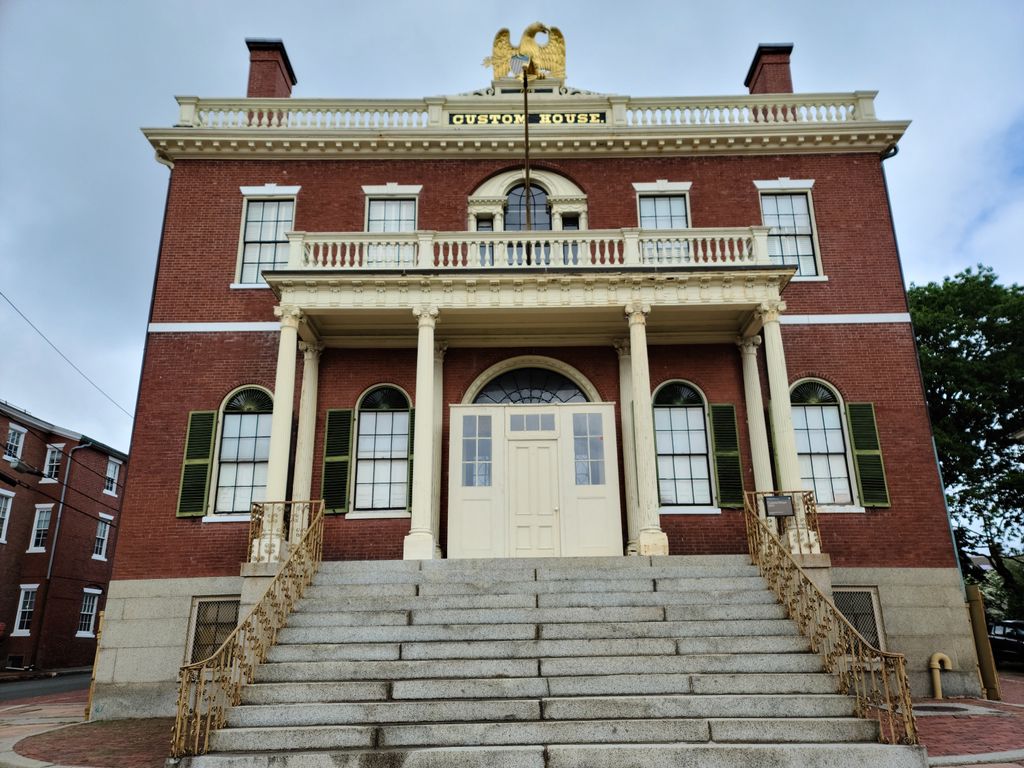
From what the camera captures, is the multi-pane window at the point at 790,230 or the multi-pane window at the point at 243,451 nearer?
the multi-pane window at the point at 243,451

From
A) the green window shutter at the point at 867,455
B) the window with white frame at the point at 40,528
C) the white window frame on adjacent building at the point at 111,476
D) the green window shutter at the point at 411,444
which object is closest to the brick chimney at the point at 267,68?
the green window shutter at the point at 411,444

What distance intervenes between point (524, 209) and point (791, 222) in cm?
538

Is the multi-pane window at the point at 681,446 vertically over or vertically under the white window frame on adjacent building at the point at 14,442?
under

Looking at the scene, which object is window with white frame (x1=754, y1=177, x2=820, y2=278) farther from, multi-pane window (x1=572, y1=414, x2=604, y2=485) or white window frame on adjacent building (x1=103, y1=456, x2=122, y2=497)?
white window frame on adjacent building (x1=103, y1=456, x2=122, y2=497)

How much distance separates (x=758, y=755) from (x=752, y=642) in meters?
2.10

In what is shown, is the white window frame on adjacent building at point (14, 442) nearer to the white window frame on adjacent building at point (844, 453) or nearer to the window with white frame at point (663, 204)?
the window with white frame at point (663, 204)

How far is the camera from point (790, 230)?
51.0ft

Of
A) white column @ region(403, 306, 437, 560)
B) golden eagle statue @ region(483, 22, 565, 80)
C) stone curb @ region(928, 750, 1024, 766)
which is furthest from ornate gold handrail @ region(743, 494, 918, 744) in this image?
golden eagle statue @ region(483, 22, 565, 80)

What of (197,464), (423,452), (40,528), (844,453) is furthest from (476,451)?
(40,528)

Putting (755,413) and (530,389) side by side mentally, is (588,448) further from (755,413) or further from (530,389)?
(755,413)

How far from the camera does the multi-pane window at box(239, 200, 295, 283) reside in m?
15.3

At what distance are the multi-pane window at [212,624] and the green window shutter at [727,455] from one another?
28.5 ft

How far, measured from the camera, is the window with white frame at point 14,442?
30.9 meters

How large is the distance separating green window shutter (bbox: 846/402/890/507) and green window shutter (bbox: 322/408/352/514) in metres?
9.15
